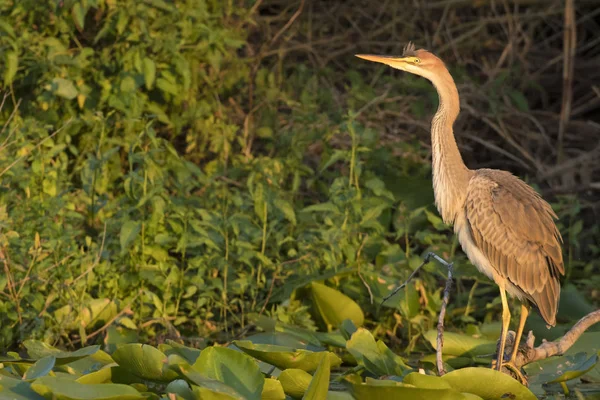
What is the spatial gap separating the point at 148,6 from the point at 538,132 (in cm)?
333

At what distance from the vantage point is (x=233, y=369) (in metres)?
3.62

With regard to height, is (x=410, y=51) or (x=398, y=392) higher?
(x=410, y=51)

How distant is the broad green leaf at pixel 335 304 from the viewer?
556cm

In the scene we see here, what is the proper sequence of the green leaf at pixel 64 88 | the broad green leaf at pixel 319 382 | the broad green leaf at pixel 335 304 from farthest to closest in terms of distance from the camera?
the green leaf at pixel 64 88 → the broad green leaf at pixel 335 304 → the broad green leaf at pixel 319 382

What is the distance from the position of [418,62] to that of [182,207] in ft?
4.98

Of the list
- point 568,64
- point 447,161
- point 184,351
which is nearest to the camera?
point 184,351

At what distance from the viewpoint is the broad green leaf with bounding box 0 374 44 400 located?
3.44 metres

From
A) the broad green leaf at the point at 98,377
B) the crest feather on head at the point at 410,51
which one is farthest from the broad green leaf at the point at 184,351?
the crest feather on head at the point at 410,51

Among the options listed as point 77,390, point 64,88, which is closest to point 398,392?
point 77,390

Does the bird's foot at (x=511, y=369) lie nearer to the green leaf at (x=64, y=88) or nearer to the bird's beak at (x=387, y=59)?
the bird's beak at (x=387, y=59)

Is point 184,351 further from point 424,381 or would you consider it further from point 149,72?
point 149,72

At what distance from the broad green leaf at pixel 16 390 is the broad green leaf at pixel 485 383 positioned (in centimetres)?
142

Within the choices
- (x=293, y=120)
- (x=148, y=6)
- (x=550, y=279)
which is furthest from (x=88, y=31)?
(x=550, y=279)

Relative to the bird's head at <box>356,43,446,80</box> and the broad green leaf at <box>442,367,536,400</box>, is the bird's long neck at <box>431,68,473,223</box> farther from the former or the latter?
Answer: the broad green leaf at <box>442,367,536,400</box>
